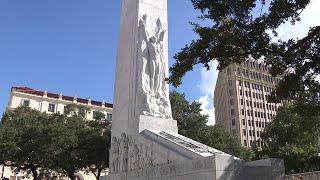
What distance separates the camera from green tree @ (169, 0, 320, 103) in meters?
11.1

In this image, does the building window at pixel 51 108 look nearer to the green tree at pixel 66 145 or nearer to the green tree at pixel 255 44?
the green tree at pixel 66 145

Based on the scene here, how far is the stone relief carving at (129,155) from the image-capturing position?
17.0 m

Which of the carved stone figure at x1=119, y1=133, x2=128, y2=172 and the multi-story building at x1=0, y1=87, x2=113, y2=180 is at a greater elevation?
the multi-story building at x1=0, y1=87, x2=113, y2=180

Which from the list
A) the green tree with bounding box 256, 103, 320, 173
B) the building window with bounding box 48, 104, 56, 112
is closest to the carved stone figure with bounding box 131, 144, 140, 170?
the green tree with bounding box 256, 103, 320, 173

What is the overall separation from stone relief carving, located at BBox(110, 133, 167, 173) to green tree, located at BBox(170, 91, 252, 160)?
1594 centimetres

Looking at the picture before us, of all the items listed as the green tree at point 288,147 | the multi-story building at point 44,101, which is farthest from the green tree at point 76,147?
the multi-story building at point 44,101

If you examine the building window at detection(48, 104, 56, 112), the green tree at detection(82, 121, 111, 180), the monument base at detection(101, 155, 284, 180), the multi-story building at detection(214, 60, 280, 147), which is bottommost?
Result: the monument base at detection(101, 155, 284, 180)

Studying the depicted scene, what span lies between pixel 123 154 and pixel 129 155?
36.7 inches

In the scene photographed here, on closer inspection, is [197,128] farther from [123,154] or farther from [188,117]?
[123,154]

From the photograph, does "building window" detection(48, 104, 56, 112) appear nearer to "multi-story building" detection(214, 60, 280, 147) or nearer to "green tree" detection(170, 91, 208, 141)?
"green tree" detection(170, 91, 208, 141)

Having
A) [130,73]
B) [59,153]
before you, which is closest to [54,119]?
[59,153]

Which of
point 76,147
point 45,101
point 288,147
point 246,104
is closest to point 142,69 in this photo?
point 76,147

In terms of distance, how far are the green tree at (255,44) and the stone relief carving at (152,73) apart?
288 inches

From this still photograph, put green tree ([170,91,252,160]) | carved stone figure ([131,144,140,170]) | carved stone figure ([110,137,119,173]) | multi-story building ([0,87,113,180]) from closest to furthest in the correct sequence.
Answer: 1. carved stone figure ([131,144,140,170])
2. carved stone figure ([110,137,119,173])
3. green tree ([170,91,252,160])
4. multi-story building ([0,87,113,180])
